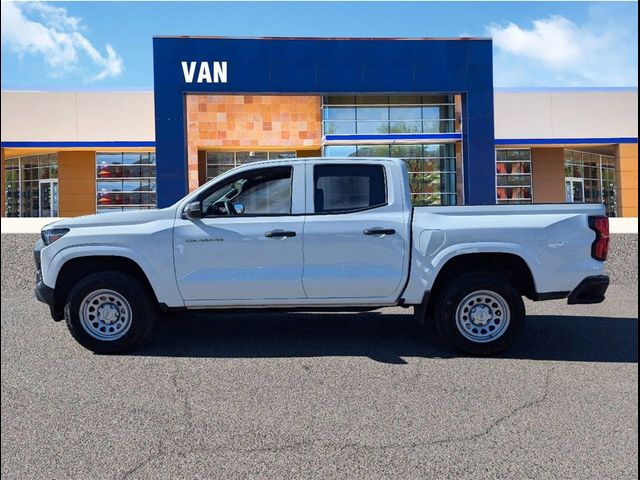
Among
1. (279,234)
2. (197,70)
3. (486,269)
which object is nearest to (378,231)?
(279,234)

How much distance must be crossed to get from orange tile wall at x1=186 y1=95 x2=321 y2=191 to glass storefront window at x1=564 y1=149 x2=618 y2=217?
45.1 ft

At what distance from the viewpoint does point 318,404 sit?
4.82 m

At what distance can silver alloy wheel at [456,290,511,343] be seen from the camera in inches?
245

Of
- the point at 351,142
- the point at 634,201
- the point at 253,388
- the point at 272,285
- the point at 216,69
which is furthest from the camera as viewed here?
the point at 634,201

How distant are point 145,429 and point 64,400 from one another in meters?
1.01

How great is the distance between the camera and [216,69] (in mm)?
19031

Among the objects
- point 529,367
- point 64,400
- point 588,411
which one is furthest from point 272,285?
point 588,411

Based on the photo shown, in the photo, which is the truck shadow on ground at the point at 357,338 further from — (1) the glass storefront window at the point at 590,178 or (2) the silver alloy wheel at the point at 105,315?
(1) the glass storefront window at the point at 590,178

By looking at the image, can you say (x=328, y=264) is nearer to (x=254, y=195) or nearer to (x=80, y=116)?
(x=254, y=195)

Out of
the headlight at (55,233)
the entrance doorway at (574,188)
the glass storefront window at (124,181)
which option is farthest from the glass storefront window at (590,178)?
the headlight at (55,233)

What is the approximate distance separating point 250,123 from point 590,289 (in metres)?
21.8

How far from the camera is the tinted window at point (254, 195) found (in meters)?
6.47

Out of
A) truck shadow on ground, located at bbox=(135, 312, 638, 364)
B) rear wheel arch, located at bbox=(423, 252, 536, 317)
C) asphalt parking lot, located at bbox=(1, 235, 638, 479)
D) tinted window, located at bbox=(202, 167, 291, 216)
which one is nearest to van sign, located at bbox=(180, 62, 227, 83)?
truck shadow on ground, located at bbox=(135, 312, 638, 364)

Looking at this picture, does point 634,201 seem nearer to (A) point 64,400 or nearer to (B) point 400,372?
(B) point 400,372
